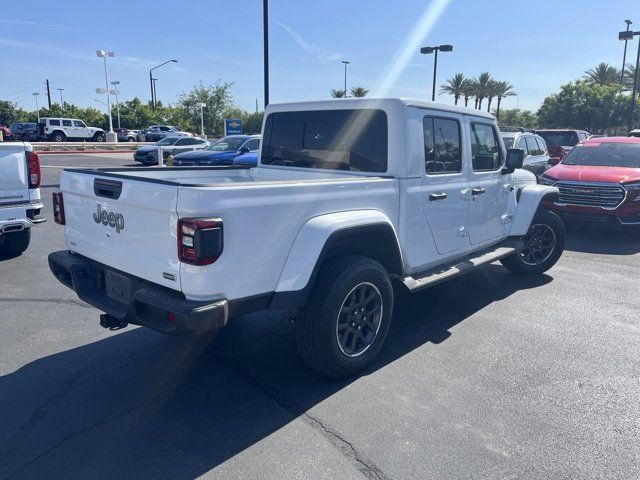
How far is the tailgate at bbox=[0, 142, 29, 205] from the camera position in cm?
593

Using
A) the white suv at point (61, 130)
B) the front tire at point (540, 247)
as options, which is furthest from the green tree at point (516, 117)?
A: the front tire at point (540, 247)

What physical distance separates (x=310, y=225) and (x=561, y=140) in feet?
58.0

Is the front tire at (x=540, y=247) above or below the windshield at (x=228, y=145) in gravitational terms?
below

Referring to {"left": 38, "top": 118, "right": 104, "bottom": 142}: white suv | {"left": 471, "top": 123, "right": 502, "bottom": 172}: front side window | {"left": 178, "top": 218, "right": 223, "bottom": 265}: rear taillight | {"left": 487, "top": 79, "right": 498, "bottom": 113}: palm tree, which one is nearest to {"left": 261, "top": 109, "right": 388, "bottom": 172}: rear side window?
{"left": 471, "top": 123, "right": 502, "bottom": 172}: front side window

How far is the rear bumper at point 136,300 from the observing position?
9.04 feet

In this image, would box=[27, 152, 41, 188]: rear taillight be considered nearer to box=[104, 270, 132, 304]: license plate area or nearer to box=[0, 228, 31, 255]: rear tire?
box=[0, 228, 31, 255]: rear tire

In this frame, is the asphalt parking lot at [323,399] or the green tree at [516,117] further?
the green tree at [516,117]

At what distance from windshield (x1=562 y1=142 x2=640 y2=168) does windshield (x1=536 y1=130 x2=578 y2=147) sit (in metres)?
7.92

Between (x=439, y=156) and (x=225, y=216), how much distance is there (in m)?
2.39

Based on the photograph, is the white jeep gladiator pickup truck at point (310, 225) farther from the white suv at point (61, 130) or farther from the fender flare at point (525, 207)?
the white suv at point (61, 130)

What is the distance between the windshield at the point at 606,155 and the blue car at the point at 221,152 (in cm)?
907

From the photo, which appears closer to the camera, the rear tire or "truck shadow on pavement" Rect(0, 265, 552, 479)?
"truck shadow on pavement" Rect(0, 265, 552, 479)

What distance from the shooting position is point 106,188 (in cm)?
333

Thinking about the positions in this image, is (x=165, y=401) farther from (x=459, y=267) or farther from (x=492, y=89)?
(x=492, y=89)
